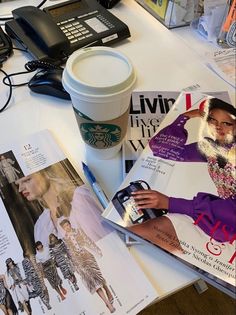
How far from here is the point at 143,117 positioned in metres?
0.67

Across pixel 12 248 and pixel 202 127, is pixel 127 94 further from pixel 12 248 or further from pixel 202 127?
pixel 12 248

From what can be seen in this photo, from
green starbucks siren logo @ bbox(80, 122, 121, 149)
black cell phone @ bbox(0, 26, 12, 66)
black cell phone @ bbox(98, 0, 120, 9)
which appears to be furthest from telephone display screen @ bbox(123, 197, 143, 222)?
black cell phone @ bbox(98, 0, 120, 9)

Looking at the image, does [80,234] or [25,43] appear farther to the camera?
[25,43]

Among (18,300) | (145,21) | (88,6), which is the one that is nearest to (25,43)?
(88,6)

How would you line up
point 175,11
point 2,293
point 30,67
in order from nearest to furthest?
point 2,293 < point 30,67 < point 175,11

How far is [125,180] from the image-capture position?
1.86 ft

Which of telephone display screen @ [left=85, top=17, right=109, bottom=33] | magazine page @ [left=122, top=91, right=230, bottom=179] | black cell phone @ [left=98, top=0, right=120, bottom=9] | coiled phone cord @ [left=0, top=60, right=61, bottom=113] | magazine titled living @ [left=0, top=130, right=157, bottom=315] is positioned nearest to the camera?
magazine titled living @ [left=0, top=130, right=157, bottom=315]

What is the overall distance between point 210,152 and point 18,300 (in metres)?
0.36

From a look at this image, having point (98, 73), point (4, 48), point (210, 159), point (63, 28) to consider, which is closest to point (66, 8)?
point (63, 28)

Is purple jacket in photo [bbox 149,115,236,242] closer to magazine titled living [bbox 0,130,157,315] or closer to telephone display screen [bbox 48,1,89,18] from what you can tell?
magazine titled living [bbox 0,130,157,315]

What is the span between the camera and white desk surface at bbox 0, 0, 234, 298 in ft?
1.66

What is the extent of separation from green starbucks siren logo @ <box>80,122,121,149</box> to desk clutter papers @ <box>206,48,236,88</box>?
0.33 meters

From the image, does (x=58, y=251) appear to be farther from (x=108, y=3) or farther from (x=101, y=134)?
(x=108, y=3)

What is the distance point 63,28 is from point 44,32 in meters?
0.08
